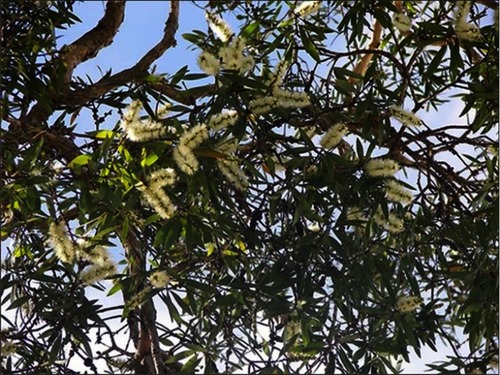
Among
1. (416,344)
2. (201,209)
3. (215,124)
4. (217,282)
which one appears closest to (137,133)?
(215,124)

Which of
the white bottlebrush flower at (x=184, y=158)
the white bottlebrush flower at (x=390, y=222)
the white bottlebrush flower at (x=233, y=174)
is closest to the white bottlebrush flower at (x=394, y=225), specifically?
the white bottlebrush flower at (x=390, y=222)

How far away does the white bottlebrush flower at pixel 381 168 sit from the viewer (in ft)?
5.13

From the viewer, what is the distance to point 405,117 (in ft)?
5.08

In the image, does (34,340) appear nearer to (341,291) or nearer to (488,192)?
(341,291)

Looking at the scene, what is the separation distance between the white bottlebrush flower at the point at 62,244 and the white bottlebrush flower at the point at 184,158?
230mm

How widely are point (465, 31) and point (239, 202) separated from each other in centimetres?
58

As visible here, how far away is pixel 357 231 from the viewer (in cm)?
177

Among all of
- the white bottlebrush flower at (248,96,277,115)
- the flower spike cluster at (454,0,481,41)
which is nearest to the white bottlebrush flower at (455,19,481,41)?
the flower spike cluster at (454,0,481,41)

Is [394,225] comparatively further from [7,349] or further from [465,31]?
[7,349]

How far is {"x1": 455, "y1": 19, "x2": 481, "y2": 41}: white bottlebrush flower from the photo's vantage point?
1562 millimetres

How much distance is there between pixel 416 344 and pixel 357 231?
264 millimetres

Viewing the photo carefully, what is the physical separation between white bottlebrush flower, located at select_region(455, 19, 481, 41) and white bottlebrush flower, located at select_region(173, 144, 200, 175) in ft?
1.85

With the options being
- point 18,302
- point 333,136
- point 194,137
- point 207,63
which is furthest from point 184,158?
point 18,302

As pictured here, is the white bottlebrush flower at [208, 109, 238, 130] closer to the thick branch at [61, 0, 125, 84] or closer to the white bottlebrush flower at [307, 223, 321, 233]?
the white bottlebrush flower at [307, 223, 321, 233]
